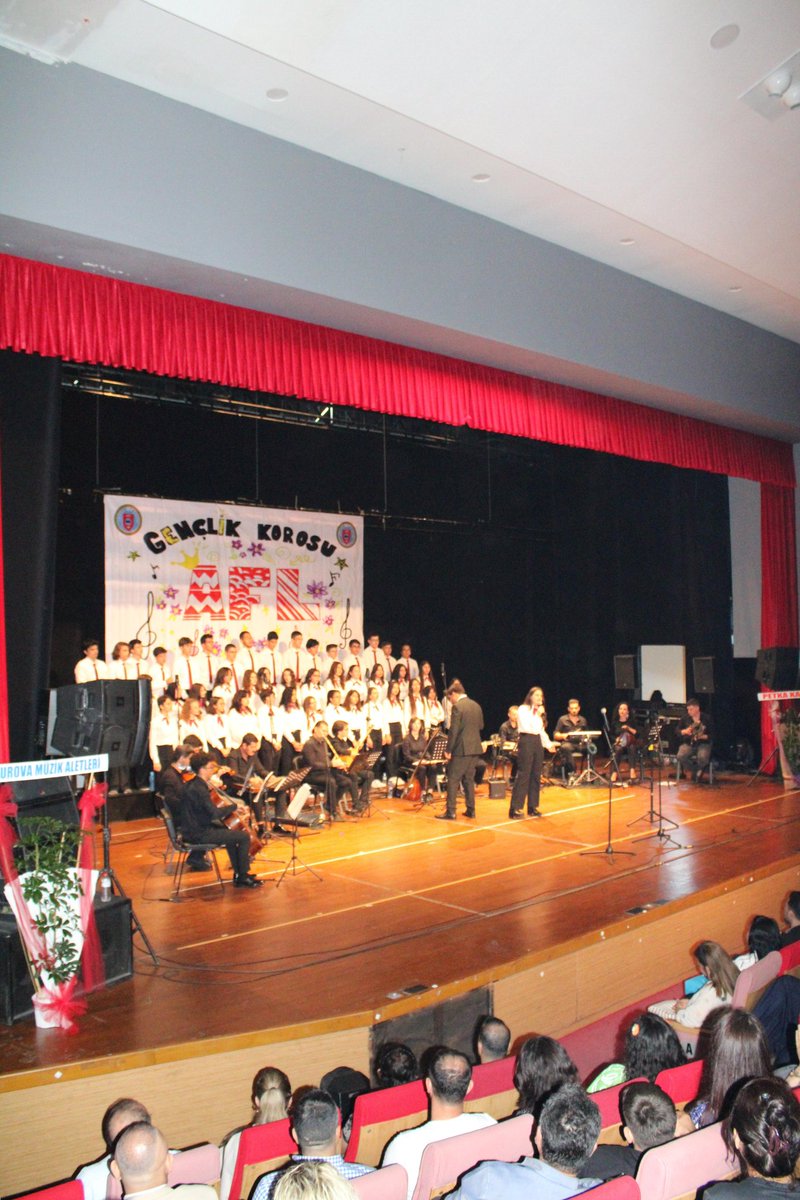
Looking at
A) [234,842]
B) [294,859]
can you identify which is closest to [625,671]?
[294,859]

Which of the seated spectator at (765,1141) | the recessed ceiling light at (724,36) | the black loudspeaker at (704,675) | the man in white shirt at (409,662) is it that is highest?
the recessed ceiling light at (724,36)

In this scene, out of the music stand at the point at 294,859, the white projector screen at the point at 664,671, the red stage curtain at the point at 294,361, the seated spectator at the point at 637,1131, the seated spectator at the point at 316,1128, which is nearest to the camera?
the seated spectator at the point at 316,1128

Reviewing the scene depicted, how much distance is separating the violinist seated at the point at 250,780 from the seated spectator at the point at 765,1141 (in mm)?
5586

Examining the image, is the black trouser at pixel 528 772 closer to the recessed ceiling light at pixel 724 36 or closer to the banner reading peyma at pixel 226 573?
the banner reading peyma at pixel 226 573

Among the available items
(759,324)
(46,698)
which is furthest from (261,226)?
(759,324)

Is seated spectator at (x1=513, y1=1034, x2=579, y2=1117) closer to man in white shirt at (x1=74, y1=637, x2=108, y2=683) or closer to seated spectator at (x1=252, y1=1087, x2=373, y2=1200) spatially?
seated spectator at (x1=252, y1=1087, x2=373, y2=1200)

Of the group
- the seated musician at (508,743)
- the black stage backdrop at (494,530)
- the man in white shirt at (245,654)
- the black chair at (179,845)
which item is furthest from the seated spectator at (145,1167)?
the seated musician at (508,743)

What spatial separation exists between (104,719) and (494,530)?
9133 millimetres

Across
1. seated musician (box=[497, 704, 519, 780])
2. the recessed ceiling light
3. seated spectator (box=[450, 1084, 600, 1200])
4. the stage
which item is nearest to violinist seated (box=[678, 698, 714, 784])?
seated musician (box=[497, 704, 519, 780])

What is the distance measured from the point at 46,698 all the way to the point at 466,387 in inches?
170

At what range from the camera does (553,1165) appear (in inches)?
110

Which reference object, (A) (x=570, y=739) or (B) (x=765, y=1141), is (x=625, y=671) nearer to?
(A) (x=570, y=739)

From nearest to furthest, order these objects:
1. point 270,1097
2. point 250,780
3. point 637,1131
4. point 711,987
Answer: point 637,1131 < point 270,1097 < point 711,987 < point 250,780

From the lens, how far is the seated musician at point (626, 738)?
12484 mm
